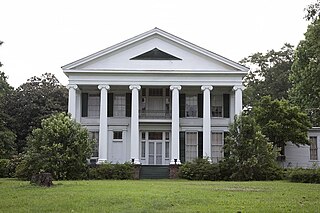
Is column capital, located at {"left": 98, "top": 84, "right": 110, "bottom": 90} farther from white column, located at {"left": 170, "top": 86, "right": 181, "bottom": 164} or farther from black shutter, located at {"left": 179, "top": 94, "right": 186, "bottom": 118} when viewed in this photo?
black shutter, located at {"left": 179, "top": 94, "right": 186, "bottom": 118}

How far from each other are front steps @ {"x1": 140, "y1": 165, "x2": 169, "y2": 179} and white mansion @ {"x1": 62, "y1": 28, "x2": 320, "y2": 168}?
832 millimetres

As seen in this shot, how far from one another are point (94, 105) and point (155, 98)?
4.73 m

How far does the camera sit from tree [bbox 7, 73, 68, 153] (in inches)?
1941

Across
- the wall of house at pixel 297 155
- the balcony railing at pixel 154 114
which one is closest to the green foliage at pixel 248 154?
the balcony railing at pixel 154 114

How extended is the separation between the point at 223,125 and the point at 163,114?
15.3 feet

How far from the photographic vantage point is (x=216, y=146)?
38.1 metres

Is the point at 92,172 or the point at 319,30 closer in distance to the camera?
the point at 319,30

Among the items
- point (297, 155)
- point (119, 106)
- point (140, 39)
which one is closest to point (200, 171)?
point (119, 106)

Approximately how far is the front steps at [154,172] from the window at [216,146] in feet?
13.1

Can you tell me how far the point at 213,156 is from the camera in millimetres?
37750

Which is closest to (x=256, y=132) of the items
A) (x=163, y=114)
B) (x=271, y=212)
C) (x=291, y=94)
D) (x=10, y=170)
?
(x=291, y=94)

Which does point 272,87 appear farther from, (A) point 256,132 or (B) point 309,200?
(B) point 309,200

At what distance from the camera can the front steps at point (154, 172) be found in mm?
34281

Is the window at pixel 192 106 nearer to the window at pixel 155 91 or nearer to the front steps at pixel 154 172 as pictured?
the window at pixel 155 91
